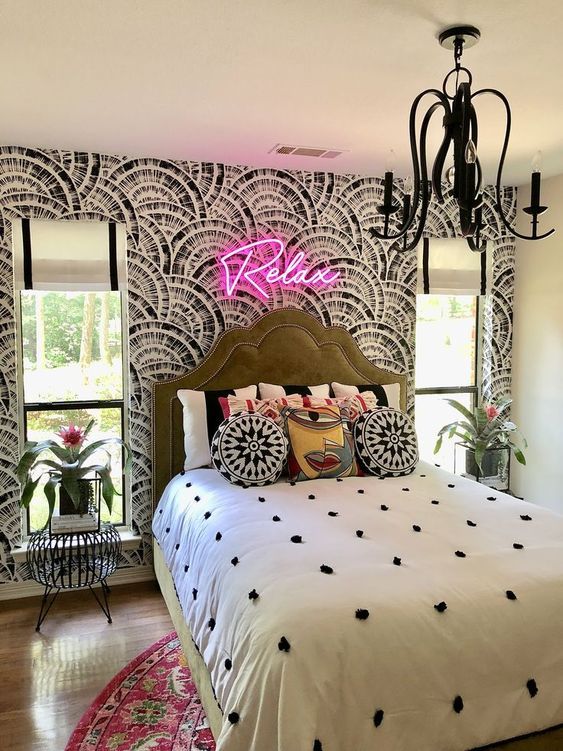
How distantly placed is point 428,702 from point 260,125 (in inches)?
106

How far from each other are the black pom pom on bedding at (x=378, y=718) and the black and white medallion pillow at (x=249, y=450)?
5.30 ft

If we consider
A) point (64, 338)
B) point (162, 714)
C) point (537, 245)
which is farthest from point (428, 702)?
point (537, 245)

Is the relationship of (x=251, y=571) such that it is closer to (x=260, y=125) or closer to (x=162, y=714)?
(x=162, y=714)

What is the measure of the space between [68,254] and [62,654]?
2237mm

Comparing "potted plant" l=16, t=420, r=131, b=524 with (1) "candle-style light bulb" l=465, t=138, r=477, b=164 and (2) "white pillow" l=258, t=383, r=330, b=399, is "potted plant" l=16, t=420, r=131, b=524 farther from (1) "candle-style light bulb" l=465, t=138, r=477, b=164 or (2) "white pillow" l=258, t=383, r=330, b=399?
(1) "candle-style light bulb" l=465, t=138, r=477, b=164

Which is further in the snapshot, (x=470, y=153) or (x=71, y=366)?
(x=71, y=366)

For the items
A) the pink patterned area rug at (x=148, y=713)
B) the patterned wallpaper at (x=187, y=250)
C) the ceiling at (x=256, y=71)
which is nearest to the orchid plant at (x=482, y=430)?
the patterned wallpaper at (x=187, y=250)

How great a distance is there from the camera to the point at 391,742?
1774 millimetres

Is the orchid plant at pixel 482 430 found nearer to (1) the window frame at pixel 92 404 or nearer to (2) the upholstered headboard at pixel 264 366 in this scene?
(2) the upholstered headboard at pixel 264 366

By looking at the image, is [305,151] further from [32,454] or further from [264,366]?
[32,454]

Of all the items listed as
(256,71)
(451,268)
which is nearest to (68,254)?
(256,71)

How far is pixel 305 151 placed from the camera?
3730 mm

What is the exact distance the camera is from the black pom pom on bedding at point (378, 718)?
69.3 inches

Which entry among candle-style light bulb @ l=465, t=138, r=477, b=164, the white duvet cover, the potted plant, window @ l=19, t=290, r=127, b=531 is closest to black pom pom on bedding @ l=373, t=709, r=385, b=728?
the white duvet cover
